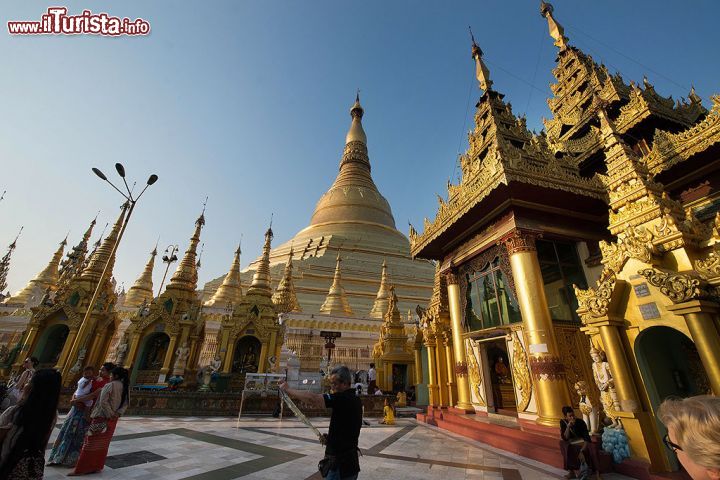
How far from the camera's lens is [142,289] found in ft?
95.7

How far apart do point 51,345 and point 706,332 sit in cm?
2201

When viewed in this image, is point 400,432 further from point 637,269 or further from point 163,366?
point 163,366

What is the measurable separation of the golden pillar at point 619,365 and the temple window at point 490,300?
3.02 meters

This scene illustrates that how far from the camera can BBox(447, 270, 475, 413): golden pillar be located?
9.41 meters

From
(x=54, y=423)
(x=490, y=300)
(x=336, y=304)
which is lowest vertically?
(x=54, y=423)

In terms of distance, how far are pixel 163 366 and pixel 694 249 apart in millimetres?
17793

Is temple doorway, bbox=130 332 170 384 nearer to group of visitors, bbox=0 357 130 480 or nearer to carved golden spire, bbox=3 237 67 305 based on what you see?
group of visitors, bbox=0 357 130 480

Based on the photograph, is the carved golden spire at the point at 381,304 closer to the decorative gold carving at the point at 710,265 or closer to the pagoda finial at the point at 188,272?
the pagoda finial at the point at 188,272

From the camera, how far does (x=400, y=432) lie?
→ 891 cm

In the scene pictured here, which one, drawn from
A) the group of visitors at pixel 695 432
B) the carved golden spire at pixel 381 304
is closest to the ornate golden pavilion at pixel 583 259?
the group of visitors at pixel 695 432

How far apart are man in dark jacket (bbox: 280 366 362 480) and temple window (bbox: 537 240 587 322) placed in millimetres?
7603

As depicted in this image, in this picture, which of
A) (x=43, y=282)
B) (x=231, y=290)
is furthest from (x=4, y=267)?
(x=231, y=290)

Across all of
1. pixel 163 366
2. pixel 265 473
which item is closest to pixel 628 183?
pixel 265 473

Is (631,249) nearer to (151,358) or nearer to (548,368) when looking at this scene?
(548,368)
